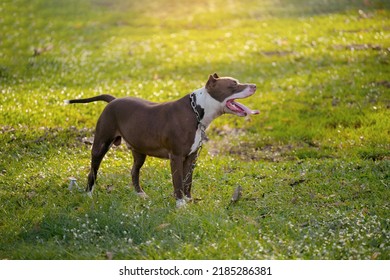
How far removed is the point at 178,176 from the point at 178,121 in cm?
75

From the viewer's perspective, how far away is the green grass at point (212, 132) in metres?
8.29

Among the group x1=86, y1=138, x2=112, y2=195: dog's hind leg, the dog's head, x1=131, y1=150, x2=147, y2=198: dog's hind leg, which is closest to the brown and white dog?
the dog's head

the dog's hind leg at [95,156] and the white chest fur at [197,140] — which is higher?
the white chest fur at [197,140]

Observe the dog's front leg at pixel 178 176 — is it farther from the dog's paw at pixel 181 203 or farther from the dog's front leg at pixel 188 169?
the dog's front leg at pixel 188 169

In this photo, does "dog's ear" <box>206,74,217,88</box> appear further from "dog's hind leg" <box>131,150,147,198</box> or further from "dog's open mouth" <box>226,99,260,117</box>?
"dog's hind leg" <box>131,150,147,198</box>

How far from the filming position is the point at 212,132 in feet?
47.1

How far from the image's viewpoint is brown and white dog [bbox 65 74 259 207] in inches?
364

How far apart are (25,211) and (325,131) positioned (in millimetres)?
6576

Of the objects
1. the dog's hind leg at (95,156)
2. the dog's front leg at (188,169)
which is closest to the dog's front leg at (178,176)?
the dog's front leg at (188,169)

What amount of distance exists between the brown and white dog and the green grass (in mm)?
589

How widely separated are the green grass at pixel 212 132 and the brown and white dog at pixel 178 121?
0.59 meters

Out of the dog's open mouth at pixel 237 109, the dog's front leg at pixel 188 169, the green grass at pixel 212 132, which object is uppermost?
the dog's open mouth at pixel 237 109

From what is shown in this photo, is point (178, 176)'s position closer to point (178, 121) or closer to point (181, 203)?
point (181, 203)
